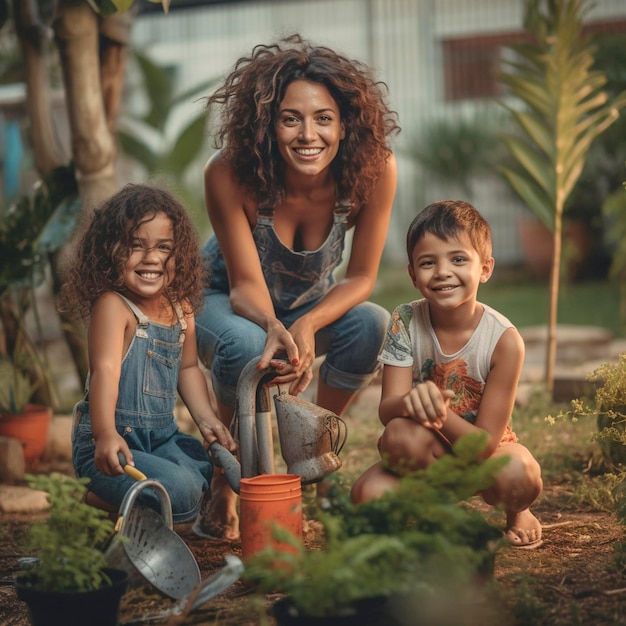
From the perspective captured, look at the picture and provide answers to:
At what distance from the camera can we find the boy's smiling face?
95.5 inches

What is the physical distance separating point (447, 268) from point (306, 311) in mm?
814

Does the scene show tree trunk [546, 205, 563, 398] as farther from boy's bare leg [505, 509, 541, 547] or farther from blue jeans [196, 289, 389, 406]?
boy's bare leg [505, 509, 541, 547]

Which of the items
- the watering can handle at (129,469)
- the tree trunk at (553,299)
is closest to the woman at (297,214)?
the watering can handle at (129,469)

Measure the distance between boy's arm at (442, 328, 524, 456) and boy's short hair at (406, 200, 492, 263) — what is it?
0.25 m

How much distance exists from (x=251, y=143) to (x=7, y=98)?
22.8ft

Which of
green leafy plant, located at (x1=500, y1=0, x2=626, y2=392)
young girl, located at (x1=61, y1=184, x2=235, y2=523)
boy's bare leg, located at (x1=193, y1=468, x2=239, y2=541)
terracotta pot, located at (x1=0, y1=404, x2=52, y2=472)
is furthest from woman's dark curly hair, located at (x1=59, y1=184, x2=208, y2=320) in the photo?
green leafy plant, located at (x1=500, y1=0, x2=626, y2=392)

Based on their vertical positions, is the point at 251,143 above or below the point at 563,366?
above

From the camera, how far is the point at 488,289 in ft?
32.4

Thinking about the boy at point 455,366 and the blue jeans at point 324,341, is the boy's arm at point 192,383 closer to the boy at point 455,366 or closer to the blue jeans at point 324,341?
the blue jeans at point 324,341

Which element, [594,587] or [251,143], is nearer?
[594,587]

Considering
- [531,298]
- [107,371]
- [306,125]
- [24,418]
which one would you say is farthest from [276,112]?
[531,298]

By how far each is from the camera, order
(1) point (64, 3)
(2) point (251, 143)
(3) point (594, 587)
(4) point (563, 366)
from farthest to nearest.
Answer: (4) point (563, 366) < (1) point (64, 3) < (2) point (251, 143) < (3) point (594, 587)

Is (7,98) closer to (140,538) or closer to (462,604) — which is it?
(140,538)

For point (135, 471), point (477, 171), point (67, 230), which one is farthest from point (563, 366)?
point (477, 171)
